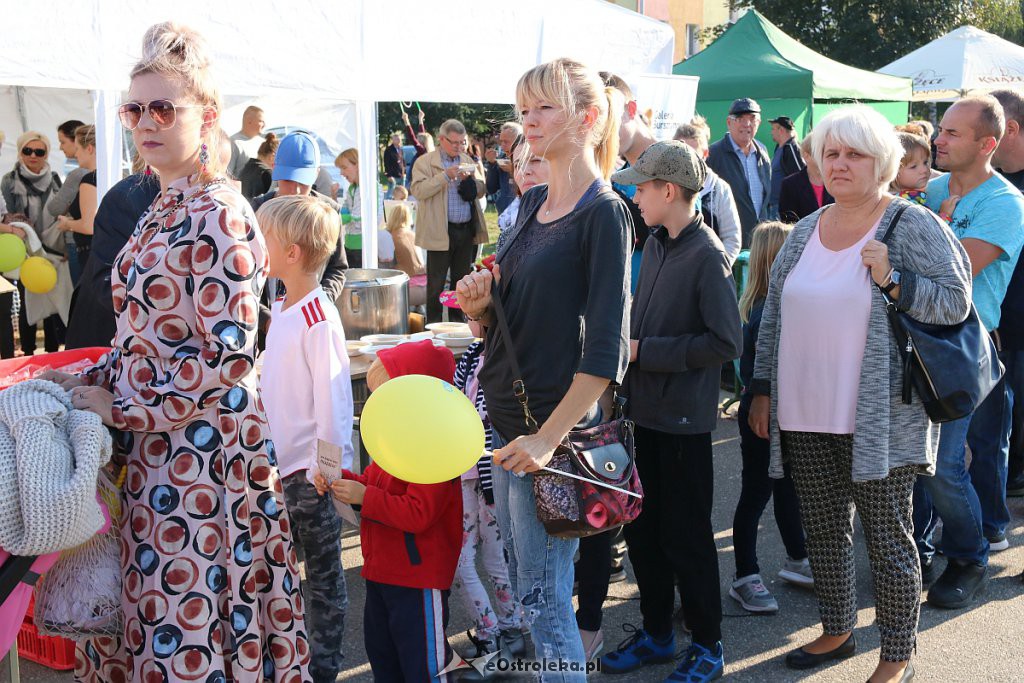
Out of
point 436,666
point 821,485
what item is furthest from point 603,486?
point 821,485

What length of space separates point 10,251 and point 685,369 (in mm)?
6038

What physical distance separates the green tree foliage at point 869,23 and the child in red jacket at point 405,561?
30.2m

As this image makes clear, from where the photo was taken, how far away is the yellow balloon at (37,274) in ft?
24.7

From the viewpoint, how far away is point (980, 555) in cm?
393

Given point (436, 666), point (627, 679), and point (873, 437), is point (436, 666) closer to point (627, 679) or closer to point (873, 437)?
point (627, 679)

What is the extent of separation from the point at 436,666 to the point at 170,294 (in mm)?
1306

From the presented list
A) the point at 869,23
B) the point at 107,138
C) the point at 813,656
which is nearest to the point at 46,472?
the point at 813,656

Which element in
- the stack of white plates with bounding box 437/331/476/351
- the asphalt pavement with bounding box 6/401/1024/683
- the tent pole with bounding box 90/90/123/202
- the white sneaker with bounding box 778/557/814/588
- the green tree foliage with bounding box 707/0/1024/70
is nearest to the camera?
the asphalt pavement with bounding box 6/401/1024/683

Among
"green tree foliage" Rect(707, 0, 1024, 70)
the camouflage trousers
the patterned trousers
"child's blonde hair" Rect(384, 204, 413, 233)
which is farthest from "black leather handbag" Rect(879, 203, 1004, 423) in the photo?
"green tree foliage" Rect(707, 0, 1024, 70)

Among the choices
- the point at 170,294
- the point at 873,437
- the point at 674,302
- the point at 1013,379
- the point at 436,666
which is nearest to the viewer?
the point at 170,294

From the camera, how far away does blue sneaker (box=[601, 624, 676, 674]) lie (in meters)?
3.39

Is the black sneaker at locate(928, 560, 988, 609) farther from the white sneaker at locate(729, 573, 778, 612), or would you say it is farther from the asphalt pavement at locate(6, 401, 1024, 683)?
the white sneaker at locate(729, 573, 778, 612)

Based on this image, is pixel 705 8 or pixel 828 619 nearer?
pixel 828 619

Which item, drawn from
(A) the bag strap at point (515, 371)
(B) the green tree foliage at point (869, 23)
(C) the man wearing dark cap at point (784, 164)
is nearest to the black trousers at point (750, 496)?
(A) the bag strap at point (515, 371)
